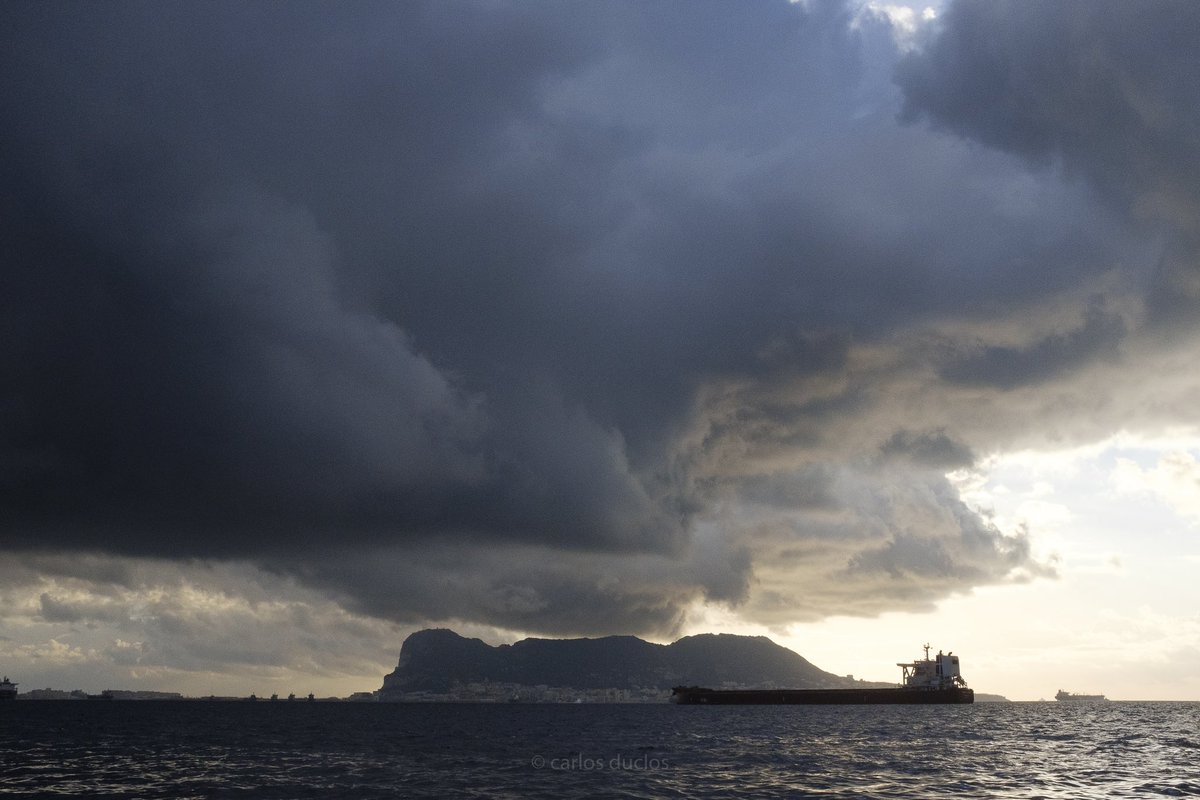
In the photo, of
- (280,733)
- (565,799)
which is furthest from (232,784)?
(280,733)

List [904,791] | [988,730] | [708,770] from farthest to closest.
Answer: [988,730], [708,770], [904,791]

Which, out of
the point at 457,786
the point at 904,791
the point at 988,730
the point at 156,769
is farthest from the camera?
the point at 988,730

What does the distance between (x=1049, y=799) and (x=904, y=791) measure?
9.44 metres

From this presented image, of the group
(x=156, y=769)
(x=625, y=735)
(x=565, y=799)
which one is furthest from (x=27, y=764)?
(x=625, y=735)

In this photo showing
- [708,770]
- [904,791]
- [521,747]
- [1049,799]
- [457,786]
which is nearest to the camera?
A: [1049,799]

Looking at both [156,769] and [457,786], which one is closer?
[457,786]

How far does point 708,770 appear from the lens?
78.2m

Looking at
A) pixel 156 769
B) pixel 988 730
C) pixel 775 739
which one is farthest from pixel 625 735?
pixel 156 769

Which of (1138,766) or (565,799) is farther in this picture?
(1138,766)

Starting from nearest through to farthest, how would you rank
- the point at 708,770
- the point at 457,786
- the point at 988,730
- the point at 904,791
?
the point at 904,791
the point at 457,786
the point at 708,770
the point at 988,730

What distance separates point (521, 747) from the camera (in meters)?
116

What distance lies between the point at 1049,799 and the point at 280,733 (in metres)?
131

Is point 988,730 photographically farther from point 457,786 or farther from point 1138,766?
point 457,786

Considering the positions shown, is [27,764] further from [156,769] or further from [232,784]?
[232,784]
